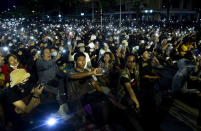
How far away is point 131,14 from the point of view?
46312mm

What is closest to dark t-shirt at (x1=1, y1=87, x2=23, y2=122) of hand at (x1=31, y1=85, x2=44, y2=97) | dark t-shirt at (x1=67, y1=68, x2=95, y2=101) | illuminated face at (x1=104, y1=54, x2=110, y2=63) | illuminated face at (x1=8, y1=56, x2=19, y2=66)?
hand at (x1=31, y1=85, x2=44, y2=97)

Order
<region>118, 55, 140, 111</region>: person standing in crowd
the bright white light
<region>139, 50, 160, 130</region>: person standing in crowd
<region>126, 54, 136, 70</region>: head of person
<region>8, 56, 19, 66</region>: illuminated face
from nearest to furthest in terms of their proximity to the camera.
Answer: the bright white light, <region>118, 55, 140, 111</region>: person standing in crowd, <region>126, 54, 136, 70</region>: head of person, <region>139, 50, 160, 130</region>: person standing in crowd, <region>8, 56, 19, 66</region>: illuminated face

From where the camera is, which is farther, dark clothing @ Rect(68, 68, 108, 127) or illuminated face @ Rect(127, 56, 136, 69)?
illuminated face @ Rect(127, 56, 136, 69)

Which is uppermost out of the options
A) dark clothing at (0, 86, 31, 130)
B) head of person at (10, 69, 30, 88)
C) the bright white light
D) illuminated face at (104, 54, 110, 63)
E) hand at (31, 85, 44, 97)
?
illuminated face at (104, 54, 110, 63)

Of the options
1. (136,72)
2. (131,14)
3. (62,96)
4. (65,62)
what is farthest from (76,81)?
(131,14)

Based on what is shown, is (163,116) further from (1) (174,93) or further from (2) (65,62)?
(2) (65,62)

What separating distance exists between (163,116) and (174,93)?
90 centimetres

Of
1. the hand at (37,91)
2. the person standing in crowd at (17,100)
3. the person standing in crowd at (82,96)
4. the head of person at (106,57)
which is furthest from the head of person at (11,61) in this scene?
the head of person at (106,57)

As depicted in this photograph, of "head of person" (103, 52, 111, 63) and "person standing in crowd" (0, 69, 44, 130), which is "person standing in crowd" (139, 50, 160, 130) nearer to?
"head of person" (103, 52, 111, 63)

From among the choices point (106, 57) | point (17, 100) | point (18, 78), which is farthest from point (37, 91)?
point (106, 57)

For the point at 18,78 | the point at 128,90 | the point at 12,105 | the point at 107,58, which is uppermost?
the point at 107,58

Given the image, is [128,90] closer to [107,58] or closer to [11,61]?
[107,58]

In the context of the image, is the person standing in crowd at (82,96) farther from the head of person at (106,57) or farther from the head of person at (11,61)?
the head of person at (106,57)

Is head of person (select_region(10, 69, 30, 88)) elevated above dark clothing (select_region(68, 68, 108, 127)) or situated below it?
above
